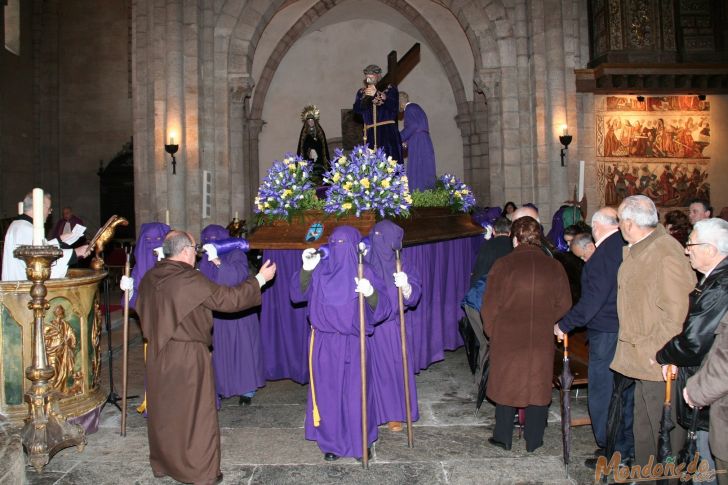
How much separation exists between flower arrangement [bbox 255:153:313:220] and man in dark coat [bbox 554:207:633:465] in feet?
10.2

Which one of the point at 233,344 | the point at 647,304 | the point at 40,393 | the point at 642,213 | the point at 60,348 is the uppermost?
the point at 642,213

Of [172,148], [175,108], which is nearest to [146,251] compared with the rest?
[172,148]

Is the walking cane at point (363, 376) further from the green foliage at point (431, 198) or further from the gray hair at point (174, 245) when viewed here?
the green foliage at point (431, 198)

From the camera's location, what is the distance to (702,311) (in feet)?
9.82

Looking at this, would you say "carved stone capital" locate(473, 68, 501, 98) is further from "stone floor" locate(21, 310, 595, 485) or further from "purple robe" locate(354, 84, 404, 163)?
"stone floor" locate(21, 310, 595, 485)

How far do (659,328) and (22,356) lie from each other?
183 inches

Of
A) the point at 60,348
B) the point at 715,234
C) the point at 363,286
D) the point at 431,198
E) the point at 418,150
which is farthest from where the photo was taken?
the point at 418,150

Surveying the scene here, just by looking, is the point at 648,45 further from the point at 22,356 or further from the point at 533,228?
the point at 22,356

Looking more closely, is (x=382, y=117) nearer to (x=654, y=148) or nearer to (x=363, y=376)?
(x=363, y=376)

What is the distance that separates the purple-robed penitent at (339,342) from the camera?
4234 mm

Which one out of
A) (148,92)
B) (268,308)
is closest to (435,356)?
(268,308)

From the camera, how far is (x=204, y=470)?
3.87m

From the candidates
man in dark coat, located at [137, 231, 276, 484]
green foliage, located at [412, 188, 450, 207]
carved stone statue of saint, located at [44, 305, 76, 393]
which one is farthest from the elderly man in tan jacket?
carved stone statue of saint, located at [44, 305, 76, 393]

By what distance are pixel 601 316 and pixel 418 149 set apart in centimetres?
442
